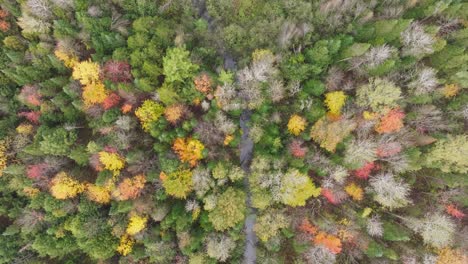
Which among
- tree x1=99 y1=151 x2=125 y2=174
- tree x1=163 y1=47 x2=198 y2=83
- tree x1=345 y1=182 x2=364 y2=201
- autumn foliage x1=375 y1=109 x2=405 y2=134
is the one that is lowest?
tree x1=345 y1=182 x2=364 y2=201

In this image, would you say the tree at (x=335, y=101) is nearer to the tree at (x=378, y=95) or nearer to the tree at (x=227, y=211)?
the tree at (x=378, y=95)

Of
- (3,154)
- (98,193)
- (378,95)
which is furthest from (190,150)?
(3,154)

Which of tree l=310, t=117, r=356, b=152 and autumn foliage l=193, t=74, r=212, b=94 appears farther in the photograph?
autumn foliage l=193, t=74, r=212, b=94

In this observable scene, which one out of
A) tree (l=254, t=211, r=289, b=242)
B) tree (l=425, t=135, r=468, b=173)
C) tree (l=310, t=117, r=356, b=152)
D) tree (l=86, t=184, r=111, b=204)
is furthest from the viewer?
tree (l=86, t=184, r=111, b=204)

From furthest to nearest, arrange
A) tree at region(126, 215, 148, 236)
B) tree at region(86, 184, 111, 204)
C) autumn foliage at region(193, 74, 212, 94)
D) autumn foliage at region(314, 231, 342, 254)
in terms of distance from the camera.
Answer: tree at region(86, 184, 111, 204), tree at region(126, 215, 148, 236), autumn foliage at region(314, 231, 342, 254), autumn foliage at region(193, 74, 212, 94)

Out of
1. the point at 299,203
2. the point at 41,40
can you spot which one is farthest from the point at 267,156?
the point at 41,40

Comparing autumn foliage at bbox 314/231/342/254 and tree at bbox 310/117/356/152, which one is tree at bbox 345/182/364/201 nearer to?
tree at bbox 310/117/356/152

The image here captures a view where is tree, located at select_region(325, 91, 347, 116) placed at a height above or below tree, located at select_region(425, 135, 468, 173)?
above

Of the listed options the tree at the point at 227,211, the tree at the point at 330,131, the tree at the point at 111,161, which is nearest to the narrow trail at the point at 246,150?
the tree at the point at 227,211

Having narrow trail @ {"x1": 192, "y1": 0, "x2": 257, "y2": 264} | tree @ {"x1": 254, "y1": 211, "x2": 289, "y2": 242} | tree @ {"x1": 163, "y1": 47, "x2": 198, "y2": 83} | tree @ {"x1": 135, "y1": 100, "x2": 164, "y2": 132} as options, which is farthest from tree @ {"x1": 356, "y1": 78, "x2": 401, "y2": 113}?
tree @ {"x1": 135, "y1": 100, "x2": 164, "y2": 132}
